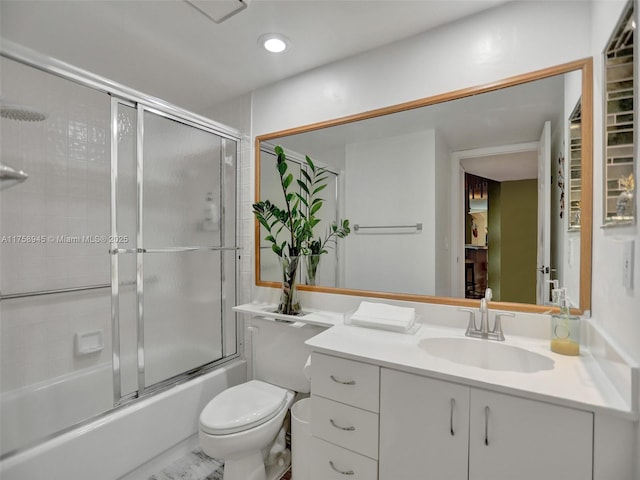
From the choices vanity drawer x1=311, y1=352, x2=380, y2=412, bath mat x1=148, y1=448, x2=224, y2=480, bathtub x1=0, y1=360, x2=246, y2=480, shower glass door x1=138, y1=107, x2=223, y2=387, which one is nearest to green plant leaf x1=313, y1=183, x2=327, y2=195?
shower glass door x1=138, y1=107, x2=223, y2=387

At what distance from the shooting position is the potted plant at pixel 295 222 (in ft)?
6.15

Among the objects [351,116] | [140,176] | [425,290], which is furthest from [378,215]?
[140,176]

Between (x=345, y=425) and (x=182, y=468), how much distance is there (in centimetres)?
115

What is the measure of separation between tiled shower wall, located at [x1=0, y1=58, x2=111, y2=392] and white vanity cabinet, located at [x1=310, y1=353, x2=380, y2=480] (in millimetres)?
1756

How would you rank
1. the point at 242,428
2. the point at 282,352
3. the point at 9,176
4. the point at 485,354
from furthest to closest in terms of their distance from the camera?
the point at 282,352 < the point at 242,428 < the point at 485,354 < the point at 9,176

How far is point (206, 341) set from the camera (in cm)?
227

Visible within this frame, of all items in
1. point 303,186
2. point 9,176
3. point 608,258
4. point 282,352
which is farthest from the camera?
point 303,186

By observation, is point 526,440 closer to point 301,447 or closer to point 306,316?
point 301,447

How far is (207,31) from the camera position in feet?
5.45

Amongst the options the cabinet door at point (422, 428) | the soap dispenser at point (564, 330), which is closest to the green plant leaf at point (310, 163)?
the cabinet door at point (422, 428)

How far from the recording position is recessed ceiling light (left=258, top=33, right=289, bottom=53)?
1680 mm

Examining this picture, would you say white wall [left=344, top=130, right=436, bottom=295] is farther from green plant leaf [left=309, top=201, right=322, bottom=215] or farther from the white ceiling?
the white ceiling

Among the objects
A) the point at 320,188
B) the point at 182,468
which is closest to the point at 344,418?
the point at 182,468

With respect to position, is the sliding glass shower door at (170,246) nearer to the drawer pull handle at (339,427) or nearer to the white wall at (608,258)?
the drawer pull handle at (339,427)
